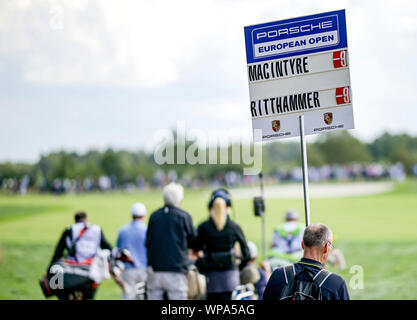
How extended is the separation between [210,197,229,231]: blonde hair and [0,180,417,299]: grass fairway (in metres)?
5.71

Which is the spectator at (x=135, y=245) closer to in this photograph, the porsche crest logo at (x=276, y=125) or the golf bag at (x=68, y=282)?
the golf bag at (x=68, y=282)

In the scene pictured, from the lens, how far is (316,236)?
353 centimetres

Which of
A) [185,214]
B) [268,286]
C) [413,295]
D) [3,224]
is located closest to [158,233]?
[185,214]

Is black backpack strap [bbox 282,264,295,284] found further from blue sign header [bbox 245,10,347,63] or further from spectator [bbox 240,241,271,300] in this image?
spectator [bbox 240,241,271,300]

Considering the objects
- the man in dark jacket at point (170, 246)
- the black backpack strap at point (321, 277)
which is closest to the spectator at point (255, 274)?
the man in dark jacket at point (170, 246)

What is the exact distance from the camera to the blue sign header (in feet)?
15.0

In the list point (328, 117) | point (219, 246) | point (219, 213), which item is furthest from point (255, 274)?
point (328, 117)

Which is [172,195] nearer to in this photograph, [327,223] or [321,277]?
[321,277]

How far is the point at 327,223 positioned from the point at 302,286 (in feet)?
81.3

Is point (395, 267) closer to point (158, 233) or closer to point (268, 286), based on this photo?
point (158, 233)

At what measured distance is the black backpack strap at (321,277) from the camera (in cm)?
341

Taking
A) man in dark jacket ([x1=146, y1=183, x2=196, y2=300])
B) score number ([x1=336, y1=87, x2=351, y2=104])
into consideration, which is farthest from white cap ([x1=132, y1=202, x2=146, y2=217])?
score number ([x1=336, y1=87, x2=351, y2=104])

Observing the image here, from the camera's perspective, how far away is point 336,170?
6531 cm

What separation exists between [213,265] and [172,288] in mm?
563
